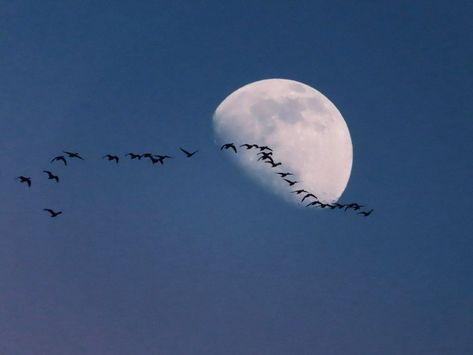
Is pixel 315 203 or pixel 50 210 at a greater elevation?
pixel 315 203

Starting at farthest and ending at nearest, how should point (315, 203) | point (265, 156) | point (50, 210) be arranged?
point (315, 203) → point (265, 156) → point (50, 210)

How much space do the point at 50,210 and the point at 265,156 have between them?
28.1 metres

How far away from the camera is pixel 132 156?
9281cm

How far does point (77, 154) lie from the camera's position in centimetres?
9162

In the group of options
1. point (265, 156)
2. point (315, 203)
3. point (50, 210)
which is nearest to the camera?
point (50, 210)

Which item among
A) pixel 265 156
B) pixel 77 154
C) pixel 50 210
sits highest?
pixel 265 156

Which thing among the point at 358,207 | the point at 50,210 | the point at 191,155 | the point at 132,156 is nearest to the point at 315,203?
the point at 358,207

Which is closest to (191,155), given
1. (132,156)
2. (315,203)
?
(132,156)

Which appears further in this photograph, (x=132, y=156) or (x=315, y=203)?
(x=315, y=203)

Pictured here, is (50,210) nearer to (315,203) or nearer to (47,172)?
(47,172)

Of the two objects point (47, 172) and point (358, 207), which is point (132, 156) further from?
point (358, 207)

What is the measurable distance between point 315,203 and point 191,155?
20.8 metres

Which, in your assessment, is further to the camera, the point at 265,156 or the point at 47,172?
the point at 265,156

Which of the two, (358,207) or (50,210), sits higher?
(358,207)
